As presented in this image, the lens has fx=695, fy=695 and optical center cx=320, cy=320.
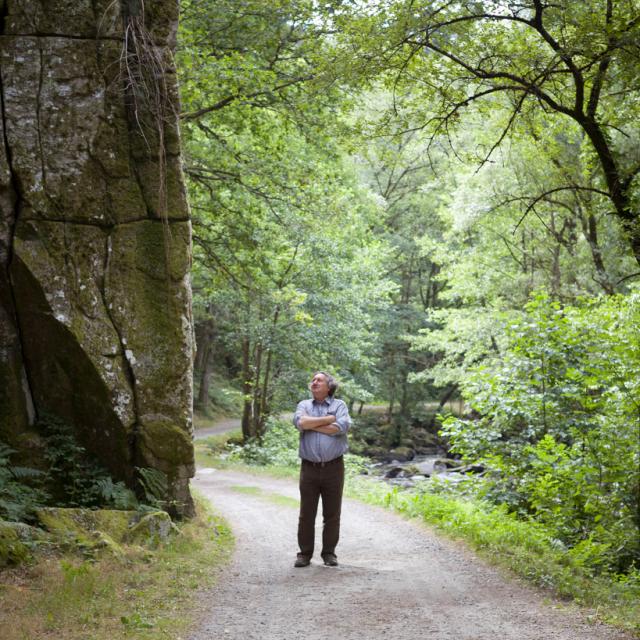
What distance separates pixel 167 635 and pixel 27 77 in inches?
244

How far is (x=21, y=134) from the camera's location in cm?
781

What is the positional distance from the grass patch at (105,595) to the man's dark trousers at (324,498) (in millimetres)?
1044

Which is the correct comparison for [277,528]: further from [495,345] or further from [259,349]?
[495,345]

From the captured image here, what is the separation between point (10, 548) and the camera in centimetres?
591

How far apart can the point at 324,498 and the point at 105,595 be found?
2.71m

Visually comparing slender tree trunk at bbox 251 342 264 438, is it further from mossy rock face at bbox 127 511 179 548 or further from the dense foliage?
mossy rock face at bbox 127 511 179 548

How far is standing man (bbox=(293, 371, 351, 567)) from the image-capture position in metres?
7.59

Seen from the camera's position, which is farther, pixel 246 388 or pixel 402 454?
pixel 402 454

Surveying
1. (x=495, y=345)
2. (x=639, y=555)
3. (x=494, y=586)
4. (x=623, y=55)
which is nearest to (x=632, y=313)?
(x=639, y=555)

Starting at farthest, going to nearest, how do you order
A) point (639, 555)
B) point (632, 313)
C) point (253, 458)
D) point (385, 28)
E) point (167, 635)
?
point (253, 458), point (632, 313), point (639, 555), point (385, 28), point (167, 635)

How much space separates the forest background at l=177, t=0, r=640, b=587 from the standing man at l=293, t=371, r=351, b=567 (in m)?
2.72

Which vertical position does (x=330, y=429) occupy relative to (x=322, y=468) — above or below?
above

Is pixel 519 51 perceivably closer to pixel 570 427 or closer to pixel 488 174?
pixel 570 427

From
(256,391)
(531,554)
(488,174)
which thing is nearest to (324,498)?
(531,554)
